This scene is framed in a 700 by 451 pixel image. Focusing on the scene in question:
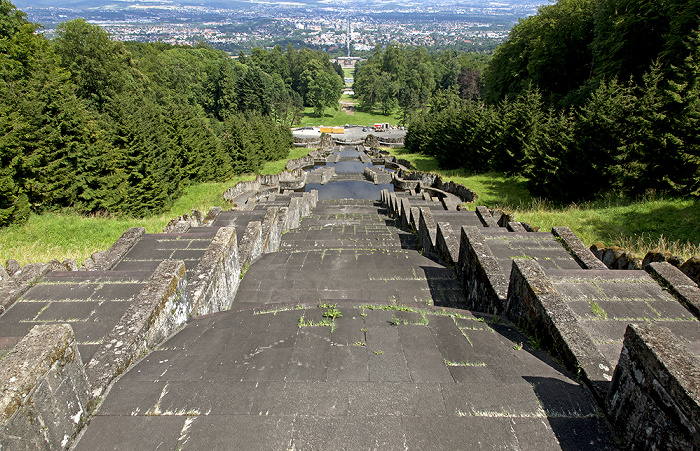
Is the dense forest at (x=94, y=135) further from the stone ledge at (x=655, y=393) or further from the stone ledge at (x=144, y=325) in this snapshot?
the stone ledge at (x=655, y=393)

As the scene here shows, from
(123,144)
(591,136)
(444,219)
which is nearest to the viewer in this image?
(444,219)

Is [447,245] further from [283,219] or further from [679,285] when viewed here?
[283,219]

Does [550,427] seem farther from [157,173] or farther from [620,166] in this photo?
[157,173]

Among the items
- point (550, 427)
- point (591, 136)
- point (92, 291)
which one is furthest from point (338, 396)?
point (591, 136)

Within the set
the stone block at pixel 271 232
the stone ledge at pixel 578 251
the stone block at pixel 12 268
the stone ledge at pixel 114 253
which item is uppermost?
the stone ledge at pixel 578 251

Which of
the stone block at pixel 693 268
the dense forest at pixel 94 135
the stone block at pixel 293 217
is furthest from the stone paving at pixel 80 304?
the dense forest at pixel 94 135

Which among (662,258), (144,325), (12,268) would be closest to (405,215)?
(662,258)

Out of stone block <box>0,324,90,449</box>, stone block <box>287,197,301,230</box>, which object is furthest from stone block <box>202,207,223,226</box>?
stone block <box>0,324,90,449</box>
